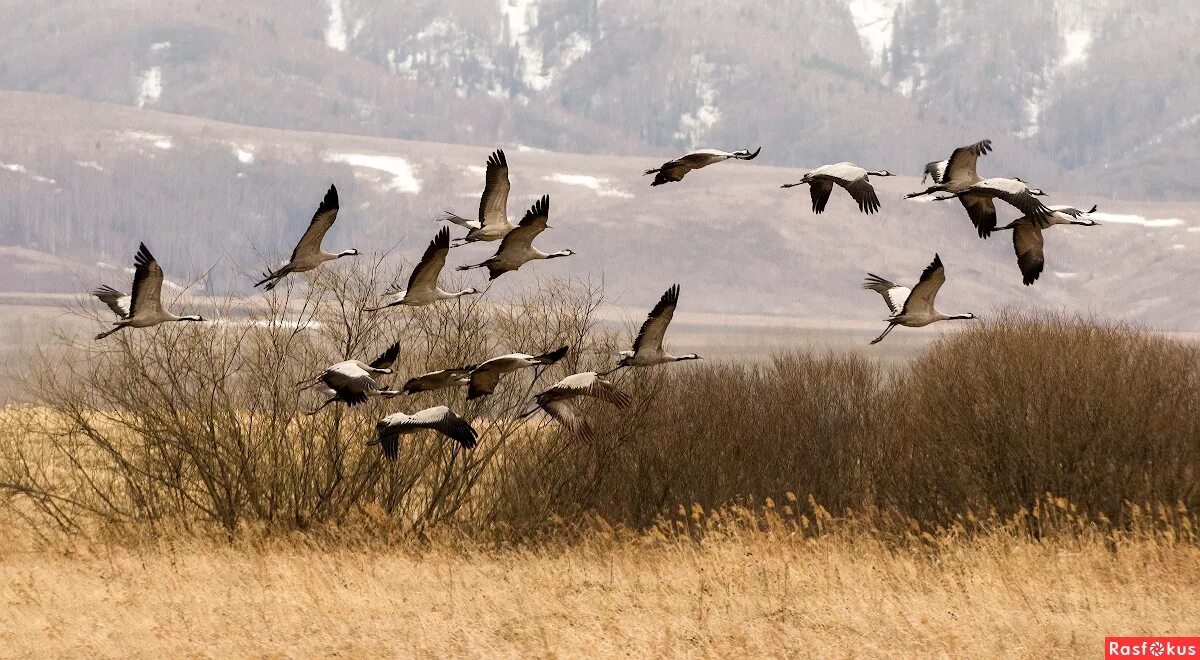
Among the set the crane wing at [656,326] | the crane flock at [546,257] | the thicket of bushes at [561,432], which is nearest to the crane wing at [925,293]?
the crane flock at [546,257]

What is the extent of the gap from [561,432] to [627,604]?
1727 centimetres

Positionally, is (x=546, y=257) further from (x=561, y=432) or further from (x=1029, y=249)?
(x=561, y=432)

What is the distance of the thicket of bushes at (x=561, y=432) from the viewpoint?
118ft

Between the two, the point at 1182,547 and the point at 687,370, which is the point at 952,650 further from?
the point at 687,370

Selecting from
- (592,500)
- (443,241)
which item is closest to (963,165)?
(443,241)

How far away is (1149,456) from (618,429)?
685 inches

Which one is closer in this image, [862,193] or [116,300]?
[862,193]

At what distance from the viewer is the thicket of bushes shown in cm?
3600

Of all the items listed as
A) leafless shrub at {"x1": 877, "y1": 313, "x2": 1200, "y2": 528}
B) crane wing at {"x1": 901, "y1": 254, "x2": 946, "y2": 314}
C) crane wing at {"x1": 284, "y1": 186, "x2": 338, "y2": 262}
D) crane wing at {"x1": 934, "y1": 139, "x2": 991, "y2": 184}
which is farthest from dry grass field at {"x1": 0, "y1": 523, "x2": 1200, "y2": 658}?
leafless shrub at {"x1": 877, "y1": 313, "x2": 1200, "y2": 528}

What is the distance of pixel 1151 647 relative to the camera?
2203cm

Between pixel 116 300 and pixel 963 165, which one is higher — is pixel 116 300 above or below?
below

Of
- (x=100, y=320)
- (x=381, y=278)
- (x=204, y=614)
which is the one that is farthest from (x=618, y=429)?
(x=204, y=614)

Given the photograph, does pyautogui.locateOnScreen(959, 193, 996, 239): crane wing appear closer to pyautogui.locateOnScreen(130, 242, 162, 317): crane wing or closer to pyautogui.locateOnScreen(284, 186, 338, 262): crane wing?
pyautogui.locateOnScreen(284, 186, 338, 262): crane wing

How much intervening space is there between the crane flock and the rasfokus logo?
20.2ft
